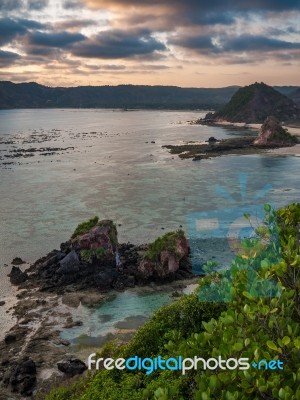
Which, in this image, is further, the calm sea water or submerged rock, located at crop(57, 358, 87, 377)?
the calm sea water

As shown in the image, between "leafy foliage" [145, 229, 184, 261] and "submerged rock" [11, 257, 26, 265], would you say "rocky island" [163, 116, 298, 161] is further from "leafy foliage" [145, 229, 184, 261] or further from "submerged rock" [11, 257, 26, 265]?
"submerged rock" [11, 257, 26, 265]

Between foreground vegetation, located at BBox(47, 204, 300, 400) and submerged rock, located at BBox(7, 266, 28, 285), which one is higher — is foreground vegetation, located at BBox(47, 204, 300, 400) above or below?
above

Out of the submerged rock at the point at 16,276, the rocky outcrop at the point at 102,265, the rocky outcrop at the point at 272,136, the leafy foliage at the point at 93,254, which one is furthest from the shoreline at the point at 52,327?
the rocky outcrop at the point at 272,136

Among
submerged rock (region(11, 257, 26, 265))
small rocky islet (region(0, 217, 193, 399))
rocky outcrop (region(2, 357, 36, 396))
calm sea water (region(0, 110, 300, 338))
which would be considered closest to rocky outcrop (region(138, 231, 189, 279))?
small rocky islet (region(0, 217, 193, 399))

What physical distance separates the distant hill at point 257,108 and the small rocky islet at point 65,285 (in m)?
156

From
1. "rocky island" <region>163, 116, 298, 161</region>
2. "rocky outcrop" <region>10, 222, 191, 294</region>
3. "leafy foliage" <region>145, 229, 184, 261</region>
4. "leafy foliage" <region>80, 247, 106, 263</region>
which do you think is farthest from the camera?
"rocky island" <region>163, 116, 298, 161</region>

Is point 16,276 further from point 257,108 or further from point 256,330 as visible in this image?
point 257,108

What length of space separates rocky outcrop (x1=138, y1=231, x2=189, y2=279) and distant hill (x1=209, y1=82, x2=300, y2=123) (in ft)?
511

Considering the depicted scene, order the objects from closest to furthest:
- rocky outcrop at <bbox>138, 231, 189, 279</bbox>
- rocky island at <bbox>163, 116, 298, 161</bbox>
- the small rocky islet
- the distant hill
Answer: the small rocky islet
rocky outcrop at <bbox>138, 231, 189, 279</bbox>
rocky island at <bbox>163, 116, 298, 161</bbox>
the distant hill

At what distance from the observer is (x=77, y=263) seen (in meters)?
28.9

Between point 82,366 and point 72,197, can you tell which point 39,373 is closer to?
point 82,366

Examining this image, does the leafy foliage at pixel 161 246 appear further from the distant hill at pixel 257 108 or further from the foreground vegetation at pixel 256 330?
the distant hill at pixel 257 108

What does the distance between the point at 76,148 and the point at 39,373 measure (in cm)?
8851

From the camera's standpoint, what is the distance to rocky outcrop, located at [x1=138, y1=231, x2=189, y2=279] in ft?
90.5
